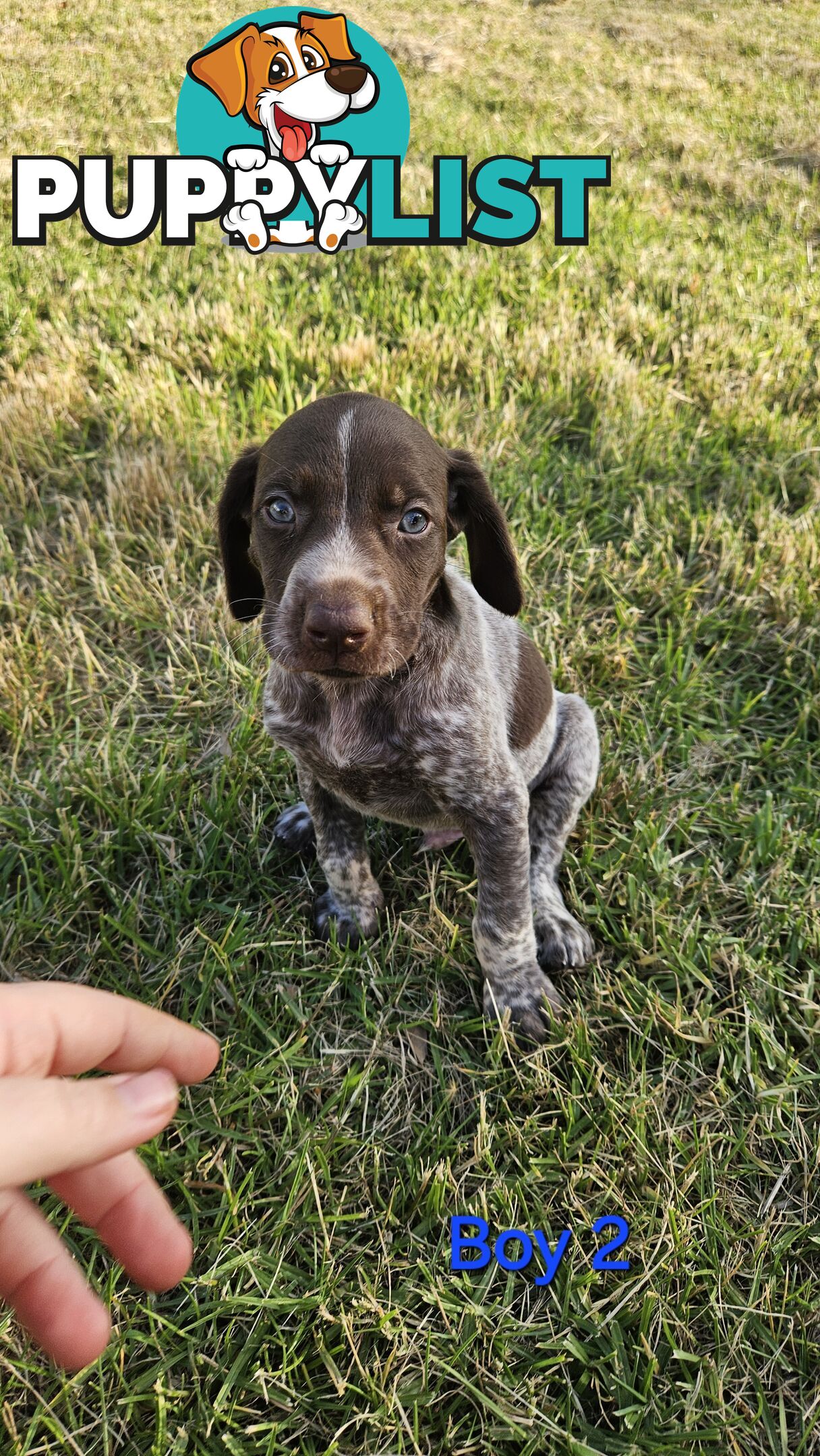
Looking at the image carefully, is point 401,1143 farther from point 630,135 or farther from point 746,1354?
point 630,135

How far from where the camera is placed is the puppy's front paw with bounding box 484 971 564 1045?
3.18 metres

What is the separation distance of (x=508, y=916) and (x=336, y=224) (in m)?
6.45

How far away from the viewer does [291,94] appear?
677cm

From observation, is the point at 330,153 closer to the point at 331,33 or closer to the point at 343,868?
the point at 331,33

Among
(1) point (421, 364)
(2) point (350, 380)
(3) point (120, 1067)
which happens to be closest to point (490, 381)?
(1) point (421, 364)

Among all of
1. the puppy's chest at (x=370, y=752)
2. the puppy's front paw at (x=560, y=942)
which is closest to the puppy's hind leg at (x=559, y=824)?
the puppy's front paw at (x=560, y=942)

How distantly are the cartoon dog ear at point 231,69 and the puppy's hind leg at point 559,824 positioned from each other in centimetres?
607

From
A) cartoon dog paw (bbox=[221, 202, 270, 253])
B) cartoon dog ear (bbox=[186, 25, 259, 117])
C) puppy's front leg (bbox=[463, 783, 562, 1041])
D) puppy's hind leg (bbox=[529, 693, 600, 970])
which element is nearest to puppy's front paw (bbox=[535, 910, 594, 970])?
puppy's hind leg (bbox=[529, 693, 600, 970])

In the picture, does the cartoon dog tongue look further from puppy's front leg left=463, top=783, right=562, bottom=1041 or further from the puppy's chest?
puppy's front leg left=463, top=783, right=562, bottom=1041

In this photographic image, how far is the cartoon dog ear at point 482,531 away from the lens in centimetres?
296

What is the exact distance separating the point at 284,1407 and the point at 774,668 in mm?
3620

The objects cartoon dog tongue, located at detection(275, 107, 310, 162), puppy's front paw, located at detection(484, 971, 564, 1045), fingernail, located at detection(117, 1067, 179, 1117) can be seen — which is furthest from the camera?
cartoon dog tongue, located at detection(275, 107, 310, 162)

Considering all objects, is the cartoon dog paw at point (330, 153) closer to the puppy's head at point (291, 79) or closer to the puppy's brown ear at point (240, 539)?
the puppy's head at point (291, 79)

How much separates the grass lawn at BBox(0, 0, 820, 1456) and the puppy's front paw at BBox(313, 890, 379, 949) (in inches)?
3.2
